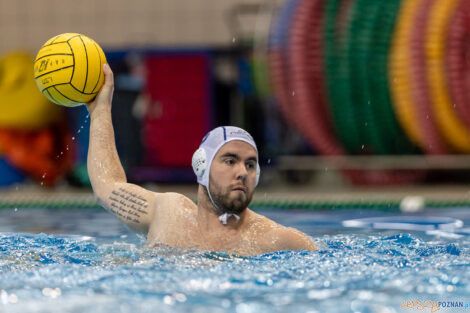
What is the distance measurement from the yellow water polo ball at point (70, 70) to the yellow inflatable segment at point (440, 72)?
400 cm

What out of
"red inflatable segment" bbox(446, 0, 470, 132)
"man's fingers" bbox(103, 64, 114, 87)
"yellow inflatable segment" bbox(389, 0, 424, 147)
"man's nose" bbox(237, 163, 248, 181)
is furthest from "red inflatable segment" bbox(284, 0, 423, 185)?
"man's nose" bbox(237, 163, 248, 181)

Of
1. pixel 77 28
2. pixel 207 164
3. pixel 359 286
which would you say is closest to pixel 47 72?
pixel 207 164

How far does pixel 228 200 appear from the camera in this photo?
114 inches

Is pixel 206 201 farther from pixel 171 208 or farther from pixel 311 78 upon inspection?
pixel 311 78

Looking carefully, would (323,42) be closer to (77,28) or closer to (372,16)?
(372,16)

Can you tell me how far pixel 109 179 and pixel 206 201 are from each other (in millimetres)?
452

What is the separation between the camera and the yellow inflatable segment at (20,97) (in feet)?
23.1

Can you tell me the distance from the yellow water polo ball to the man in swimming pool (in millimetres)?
62

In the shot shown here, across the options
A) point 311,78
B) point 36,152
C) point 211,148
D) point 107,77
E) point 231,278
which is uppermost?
point 107,77

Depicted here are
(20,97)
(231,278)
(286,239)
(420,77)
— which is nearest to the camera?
(231,278)

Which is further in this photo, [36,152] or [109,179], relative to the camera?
[36,152]

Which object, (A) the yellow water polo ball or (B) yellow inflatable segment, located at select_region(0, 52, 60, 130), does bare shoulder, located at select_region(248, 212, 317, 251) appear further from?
(B) yellow inflatable segment, located at select_region(0, 52, 60, 130)

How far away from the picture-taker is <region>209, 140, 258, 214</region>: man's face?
2.87 meters

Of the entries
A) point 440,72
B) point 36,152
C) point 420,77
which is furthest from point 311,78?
point 36,152
